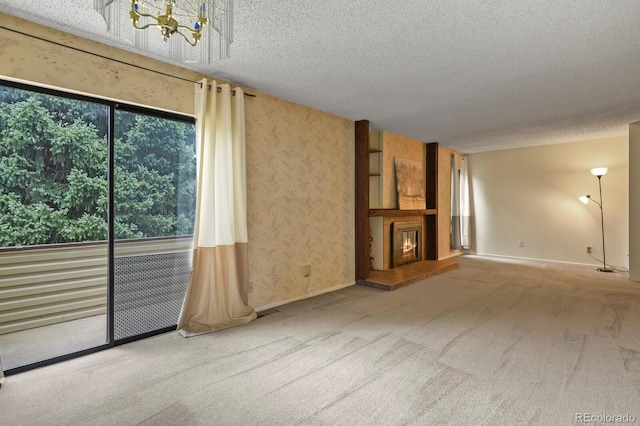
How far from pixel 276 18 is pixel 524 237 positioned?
686cm

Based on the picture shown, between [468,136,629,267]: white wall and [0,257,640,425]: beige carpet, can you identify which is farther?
[468,136,629,267]: white wall

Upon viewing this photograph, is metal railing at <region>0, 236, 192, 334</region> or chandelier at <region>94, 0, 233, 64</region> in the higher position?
chandelier at <region>94, 0, 233, 64</region>

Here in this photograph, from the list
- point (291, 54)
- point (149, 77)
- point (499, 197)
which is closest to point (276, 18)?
point (291, 54)

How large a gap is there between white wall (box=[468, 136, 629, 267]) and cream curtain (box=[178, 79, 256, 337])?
20.3 feet

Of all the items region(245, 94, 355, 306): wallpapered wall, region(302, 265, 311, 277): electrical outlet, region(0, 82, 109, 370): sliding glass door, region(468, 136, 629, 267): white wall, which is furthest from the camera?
region(468, 136, 629, 267): white wall

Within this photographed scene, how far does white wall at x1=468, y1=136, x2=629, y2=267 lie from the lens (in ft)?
18.8

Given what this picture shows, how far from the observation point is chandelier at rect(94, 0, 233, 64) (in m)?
1.48

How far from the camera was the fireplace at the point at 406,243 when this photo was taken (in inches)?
218

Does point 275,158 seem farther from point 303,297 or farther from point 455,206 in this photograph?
point 455,206

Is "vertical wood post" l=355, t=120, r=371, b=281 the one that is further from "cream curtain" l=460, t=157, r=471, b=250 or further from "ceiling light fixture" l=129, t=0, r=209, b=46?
"cream curtain" l=460, t=157, r=471, b=250

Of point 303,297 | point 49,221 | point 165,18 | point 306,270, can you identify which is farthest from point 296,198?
point 165,18
